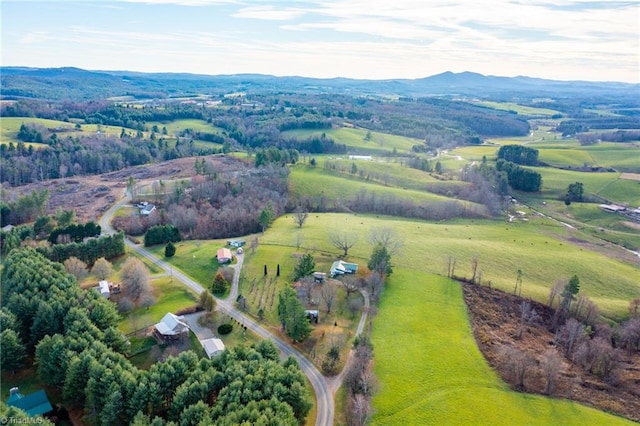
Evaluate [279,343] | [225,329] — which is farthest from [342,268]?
[225,329]

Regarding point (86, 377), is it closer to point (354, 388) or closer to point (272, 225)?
point (354, 388)

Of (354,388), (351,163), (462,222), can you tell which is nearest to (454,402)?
(354,388)

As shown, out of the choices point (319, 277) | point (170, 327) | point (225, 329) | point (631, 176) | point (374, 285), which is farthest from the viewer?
point (631, 176)

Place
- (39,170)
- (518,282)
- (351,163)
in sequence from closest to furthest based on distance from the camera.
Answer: (518,282)
(39,170)
(351,163)

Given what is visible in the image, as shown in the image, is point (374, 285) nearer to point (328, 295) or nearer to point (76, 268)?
point (328, 295)

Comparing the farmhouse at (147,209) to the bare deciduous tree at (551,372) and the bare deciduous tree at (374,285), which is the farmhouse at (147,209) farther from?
the bare deciduous tree at (551,372)

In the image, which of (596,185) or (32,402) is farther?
(596,185)
